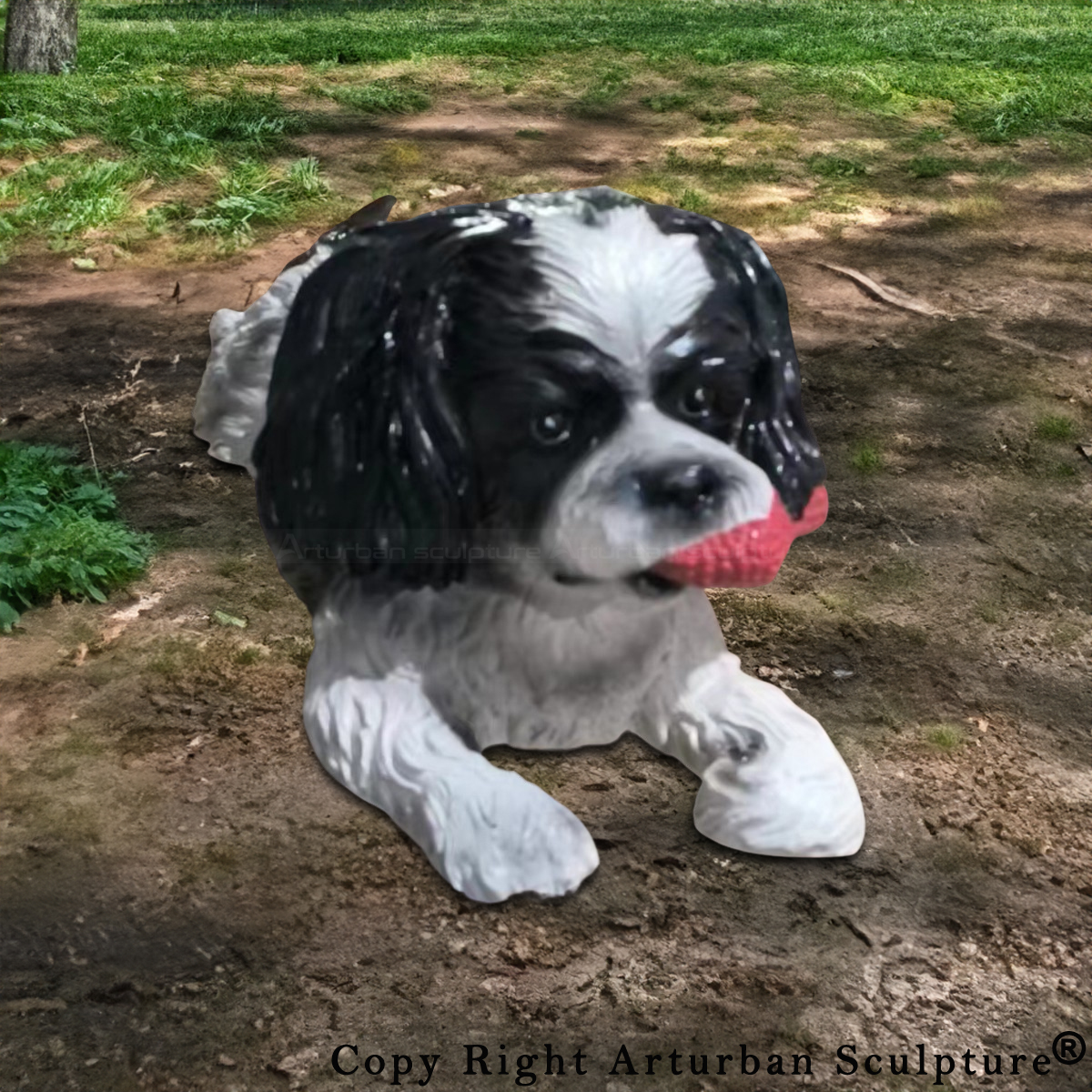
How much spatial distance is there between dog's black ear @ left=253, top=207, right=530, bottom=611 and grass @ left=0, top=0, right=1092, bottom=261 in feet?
11.7

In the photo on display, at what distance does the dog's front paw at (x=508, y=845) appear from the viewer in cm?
231

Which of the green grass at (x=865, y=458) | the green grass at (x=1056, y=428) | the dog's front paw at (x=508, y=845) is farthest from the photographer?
the green grass at (x=1056, y=428)

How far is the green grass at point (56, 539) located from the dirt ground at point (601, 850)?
0.07m

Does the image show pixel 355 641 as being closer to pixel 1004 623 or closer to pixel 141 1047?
pixel 141 1047

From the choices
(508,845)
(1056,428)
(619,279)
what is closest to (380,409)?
(619,279)

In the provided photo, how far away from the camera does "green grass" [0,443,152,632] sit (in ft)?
10.8

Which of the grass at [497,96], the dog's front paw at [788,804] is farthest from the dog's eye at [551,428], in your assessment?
the grass at [497,96]

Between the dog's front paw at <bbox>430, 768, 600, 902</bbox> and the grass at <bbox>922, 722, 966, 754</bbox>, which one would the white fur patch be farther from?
the grass at <bbox>922, 722, 966, 754</bbox>

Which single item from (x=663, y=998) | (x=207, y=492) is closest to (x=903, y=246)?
(x=207, y=492)

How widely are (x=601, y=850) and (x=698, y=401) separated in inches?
38.1

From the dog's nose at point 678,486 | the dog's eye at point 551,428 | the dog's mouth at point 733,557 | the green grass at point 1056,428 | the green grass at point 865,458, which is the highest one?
the dog's eye at point 551,428

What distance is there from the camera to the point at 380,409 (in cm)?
209

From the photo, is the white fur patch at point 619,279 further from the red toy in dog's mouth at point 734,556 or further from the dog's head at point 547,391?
the red toy in dog's mouth at point 734,556

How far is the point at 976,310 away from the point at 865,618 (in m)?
2.41
